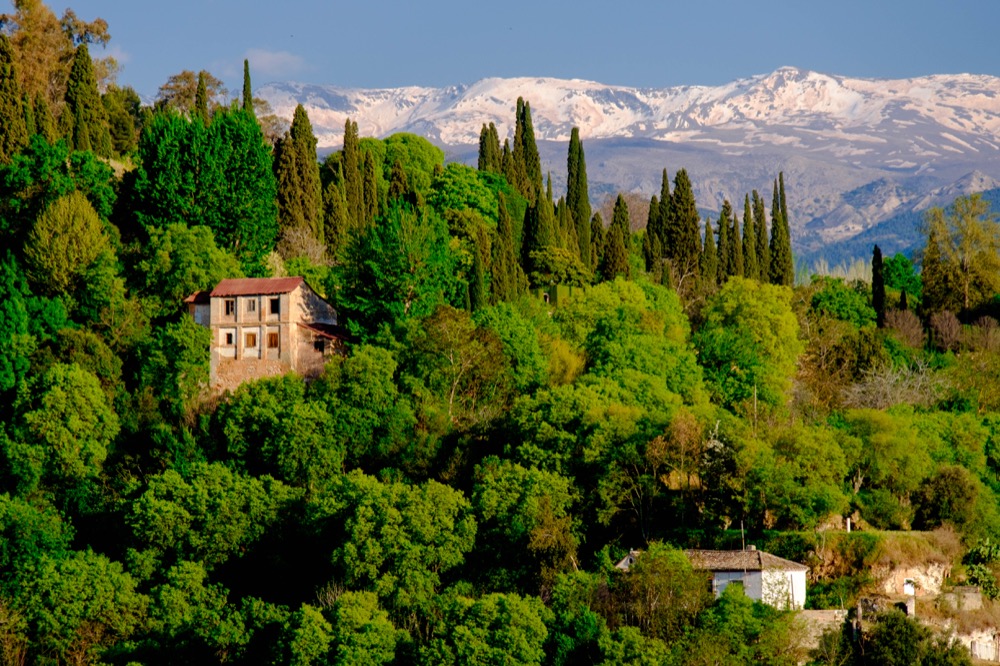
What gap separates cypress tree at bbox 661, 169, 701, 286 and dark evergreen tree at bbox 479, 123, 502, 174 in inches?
364

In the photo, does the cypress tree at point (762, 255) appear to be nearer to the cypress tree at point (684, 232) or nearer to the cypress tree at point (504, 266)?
the cypress tree at point (684, 232)

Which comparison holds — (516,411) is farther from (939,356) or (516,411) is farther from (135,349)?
(939,356)

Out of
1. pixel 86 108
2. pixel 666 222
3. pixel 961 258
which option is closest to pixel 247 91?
pixel 86 108

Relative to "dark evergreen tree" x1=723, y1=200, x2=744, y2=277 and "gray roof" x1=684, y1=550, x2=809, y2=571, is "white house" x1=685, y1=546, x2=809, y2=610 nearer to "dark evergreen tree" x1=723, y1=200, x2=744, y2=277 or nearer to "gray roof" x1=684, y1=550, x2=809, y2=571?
"gray roof" x1=684, y1=550, x2=809, y2=571

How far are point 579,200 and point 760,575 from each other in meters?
42.9

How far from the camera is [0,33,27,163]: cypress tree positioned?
2763 inches

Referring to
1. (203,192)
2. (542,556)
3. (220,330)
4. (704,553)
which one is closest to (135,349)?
(220,330)

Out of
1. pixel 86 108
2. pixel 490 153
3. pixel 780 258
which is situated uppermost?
pixel 86 108

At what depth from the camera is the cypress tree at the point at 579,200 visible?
82.8 metres

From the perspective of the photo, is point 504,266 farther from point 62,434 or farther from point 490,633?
point 490,633

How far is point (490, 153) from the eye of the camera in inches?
3595

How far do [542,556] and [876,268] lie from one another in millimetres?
39790

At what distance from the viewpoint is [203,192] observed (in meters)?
66.1

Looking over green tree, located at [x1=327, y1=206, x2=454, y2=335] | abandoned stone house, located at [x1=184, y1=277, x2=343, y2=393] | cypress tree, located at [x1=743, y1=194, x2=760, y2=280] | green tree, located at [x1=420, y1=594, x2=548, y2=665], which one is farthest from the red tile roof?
cypress tree, located at [x1=743, y1=194, x2=760, y2=280]
